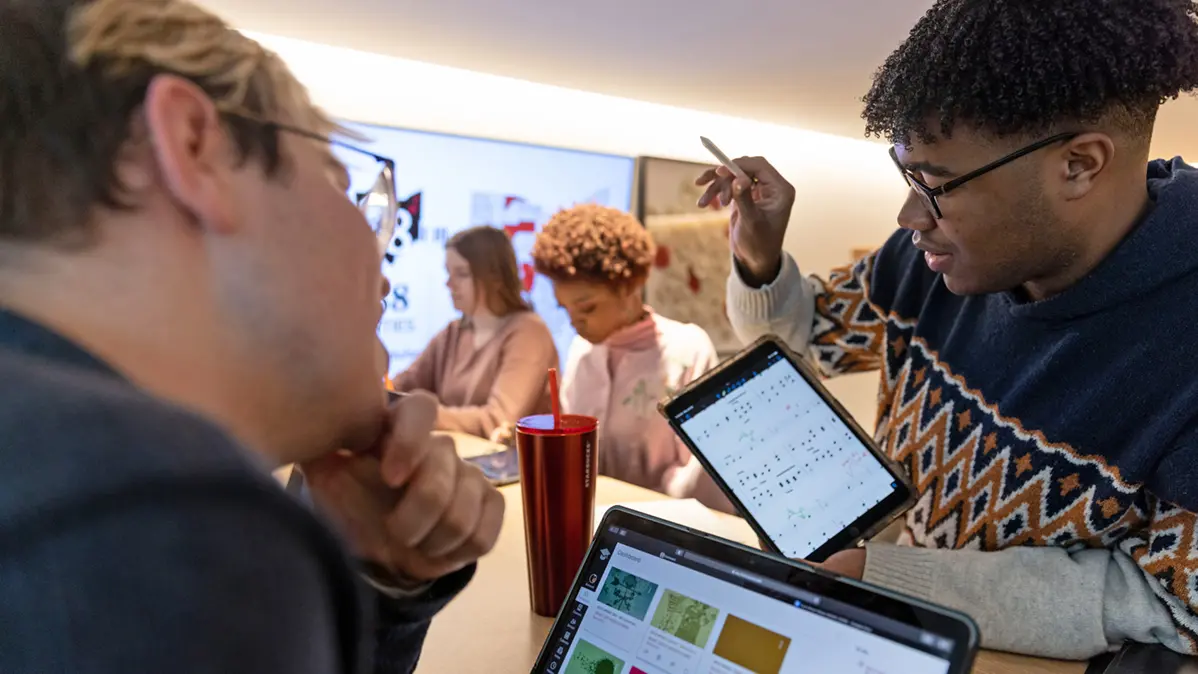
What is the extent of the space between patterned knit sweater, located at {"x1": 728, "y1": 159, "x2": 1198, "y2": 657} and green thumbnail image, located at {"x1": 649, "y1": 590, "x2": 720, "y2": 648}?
0.89 ft

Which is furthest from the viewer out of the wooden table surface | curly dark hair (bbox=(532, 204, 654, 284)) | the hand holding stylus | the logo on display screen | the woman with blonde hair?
the logo on display screen

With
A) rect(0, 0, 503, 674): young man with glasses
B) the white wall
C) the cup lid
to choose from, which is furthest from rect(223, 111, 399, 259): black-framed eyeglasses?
the white wall

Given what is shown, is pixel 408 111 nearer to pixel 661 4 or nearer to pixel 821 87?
pixel 661 4

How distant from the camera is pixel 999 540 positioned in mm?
773

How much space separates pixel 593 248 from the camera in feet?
5.63

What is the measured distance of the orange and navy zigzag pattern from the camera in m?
0.66

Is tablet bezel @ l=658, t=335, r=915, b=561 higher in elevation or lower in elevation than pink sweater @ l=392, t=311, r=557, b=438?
higher

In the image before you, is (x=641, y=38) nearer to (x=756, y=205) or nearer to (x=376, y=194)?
(x=756, y=205)

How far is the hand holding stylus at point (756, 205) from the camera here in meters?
1.08

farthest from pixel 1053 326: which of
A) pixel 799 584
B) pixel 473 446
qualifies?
pixel 473 446

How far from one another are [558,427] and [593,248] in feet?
3.46

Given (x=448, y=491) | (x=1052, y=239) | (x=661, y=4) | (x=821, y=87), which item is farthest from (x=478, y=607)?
(x=821, y=87)

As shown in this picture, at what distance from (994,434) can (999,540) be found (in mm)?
116

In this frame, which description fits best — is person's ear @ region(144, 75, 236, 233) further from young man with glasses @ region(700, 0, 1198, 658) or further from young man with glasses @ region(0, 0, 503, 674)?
young man with glasses @ region(700, 0, 1198, 658)
